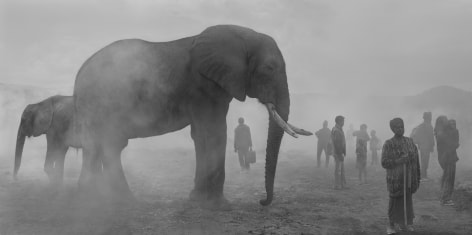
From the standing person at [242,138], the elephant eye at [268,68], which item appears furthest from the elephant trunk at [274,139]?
the standing person at [242,138]

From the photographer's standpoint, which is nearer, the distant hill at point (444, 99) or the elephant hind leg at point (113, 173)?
the elephant hind leg at point (113, 173)

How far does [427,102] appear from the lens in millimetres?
44812

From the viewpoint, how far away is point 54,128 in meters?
10.2

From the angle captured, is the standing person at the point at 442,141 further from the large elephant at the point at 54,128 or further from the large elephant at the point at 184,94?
the large elephant at the point at 54,128

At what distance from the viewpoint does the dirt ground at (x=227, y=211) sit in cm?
626

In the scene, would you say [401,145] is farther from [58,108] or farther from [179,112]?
[58,108]

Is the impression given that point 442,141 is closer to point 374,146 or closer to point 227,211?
point 227,211

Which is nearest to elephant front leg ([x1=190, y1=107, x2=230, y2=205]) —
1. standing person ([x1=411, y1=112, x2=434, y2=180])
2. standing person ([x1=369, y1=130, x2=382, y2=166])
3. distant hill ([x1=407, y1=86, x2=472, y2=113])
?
standing person ([x1=411, y1=112, x2=434, y2=180])

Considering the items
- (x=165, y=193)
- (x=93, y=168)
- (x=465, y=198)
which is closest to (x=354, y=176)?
(x=465, y=198)

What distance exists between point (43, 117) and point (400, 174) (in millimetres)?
8693

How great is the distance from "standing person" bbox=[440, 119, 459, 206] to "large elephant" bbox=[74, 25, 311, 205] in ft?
12.5

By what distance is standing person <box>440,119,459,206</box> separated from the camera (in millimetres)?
8250

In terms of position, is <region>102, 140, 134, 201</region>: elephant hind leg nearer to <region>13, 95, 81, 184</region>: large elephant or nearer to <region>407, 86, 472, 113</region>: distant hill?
<region>13, 95, 81, 184</region>: large elephant

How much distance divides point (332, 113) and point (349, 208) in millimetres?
45062
